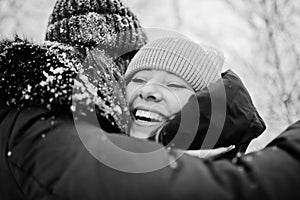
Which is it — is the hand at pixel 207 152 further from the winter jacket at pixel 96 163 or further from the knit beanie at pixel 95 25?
the knit beanie at pixel 95 25

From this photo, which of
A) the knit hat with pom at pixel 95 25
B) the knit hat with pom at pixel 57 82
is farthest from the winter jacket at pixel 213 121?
the knit hat with pom at pixel 95 25

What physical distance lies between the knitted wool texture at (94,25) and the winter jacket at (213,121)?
0.40 m

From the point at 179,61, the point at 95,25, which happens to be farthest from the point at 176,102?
the point at 95,25

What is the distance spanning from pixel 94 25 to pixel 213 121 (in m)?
0.57

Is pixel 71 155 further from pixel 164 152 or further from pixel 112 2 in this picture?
pixel 112 2

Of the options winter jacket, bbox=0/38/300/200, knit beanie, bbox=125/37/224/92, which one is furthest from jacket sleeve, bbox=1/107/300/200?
knit beanie, bbox=125/37/224/92

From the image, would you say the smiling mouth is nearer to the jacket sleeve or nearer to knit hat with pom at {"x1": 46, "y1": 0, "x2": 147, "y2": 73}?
knit hat with pom at {"x1": 46, "y1": 0, "x2": 147, "y2": 73}

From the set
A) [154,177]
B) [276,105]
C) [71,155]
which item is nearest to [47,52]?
[71,155]

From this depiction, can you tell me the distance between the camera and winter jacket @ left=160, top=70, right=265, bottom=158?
106cm

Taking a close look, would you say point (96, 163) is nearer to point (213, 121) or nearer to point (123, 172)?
point (123, 172)

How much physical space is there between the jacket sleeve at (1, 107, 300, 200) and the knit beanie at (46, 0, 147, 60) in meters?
0.47

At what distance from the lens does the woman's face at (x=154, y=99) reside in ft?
4.21

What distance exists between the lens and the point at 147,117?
4.27ft

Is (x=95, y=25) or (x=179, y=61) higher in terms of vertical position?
(x=95, y=25)
